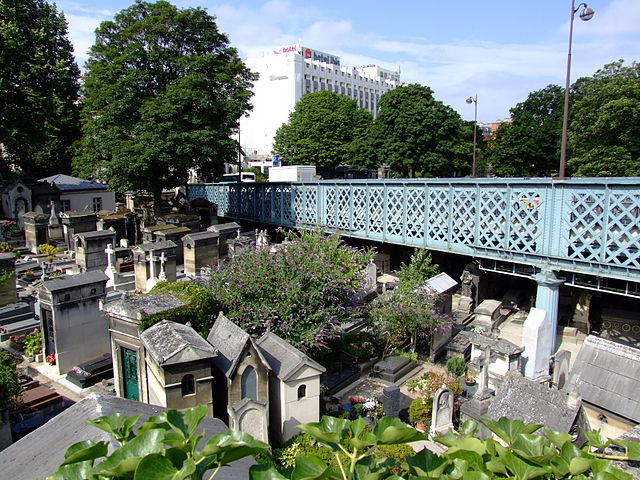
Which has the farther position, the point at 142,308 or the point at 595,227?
the point at 595,227

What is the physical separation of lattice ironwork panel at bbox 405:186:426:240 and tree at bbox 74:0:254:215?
452 inches

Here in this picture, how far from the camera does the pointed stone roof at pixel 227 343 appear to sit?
1023cm

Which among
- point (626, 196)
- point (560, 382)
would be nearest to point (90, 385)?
point (560, 382)

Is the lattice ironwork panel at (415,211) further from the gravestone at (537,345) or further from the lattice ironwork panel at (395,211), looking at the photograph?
the gravestone at (537,345)

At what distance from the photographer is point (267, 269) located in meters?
14.2

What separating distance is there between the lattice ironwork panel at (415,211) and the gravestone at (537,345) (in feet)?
23.0

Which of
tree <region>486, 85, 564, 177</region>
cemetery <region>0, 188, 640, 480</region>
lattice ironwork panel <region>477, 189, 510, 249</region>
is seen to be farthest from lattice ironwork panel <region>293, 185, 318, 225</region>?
tree <region>486, 85, 564, 177</region>

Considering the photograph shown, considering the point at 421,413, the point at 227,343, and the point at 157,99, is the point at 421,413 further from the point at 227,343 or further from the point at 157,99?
the point at 157,99

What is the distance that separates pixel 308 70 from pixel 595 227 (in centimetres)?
7257

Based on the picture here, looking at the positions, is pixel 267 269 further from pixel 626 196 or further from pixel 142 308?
pixel 626 196

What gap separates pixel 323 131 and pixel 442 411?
47125 millimetres

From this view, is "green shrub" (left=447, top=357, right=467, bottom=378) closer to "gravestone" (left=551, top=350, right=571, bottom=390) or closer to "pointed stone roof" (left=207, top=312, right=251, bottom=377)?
"gravestone" (left=551, top=350, right=571, bottom=390)

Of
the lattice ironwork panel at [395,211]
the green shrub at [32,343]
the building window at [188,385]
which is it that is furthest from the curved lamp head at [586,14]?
the green shrub at [32,343]

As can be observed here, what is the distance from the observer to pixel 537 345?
15.0 m
